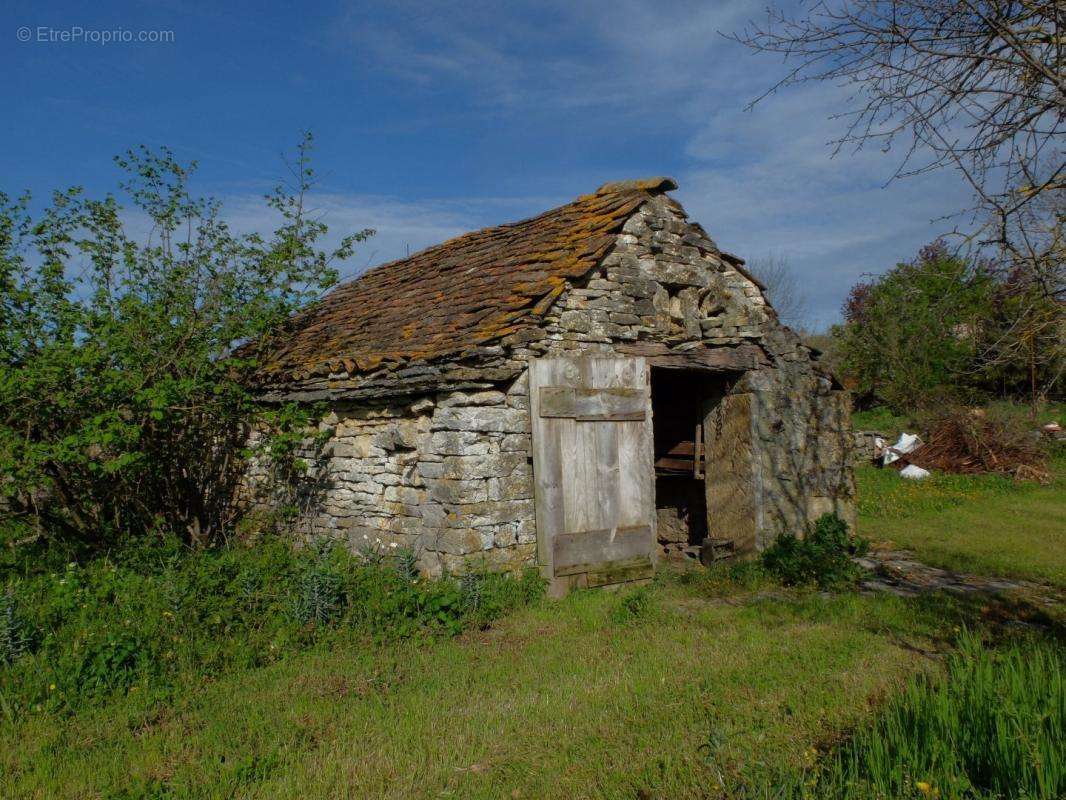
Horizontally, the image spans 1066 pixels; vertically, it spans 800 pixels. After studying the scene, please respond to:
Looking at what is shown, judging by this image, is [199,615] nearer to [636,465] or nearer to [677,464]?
[636,465]

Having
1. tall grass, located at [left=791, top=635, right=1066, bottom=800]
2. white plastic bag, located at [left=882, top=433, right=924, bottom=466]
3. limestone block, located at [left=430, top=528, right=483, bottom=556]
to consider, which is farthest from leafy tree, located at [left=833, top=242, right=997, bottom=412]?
tall grass, located at [left=791, top=635, right=1066, bottom=800]

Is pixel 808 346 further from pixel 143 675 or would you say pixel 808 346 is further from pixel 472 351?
pixel 143 675

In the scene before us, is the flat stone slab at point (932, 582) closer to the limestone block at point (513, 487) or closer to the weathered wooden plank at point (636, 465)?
the weathered wooden plank at point (636, 465)

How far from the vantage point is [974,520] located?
11242 millimetres

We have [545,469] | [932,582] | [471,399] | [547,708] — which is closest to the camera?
[547,708]

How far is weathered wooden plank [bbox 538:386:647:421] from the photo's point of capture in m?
7.08

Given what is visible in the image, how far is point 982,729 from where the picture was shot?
10.9ft

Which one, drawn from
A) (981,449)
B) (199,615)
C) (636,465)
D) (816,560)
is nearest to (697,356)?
(636,465)

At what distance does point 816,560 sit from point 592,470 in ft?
8.12

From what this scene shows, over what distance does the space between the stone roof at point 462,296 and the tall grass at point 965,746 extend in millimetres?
4410

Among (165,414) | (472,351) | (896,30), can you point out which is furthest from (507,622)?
(896,30)

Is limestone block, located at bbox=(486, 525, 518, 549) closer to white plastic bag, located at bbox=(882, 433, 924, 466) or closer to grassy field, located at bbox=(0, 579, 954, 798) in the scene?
grassy field, located at bbox=(0, 579, 954, 798)

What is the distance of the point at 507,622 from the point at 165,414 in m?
4.55

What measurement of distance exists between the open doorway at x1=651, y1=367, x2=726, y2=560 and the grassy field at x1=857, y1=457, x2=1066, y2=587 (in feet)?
8.29
